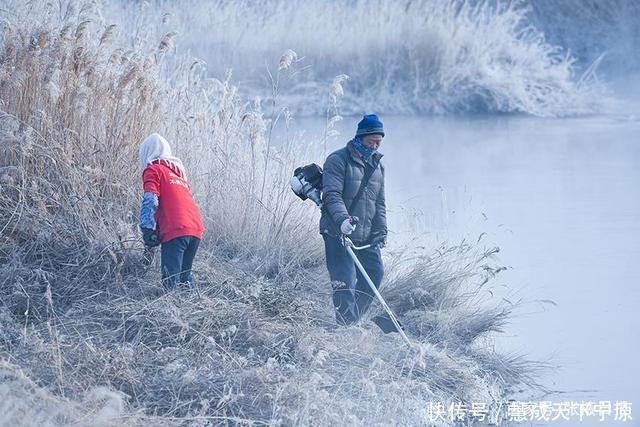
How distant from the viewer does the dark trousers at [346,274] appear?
637 cm

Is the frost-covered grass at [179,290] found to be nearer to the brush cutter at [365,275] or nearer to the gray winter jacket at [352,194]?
the brush cutter at [365,275]

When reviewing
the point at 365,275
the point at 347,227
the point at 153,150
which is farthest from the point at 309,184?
the point at 153,150

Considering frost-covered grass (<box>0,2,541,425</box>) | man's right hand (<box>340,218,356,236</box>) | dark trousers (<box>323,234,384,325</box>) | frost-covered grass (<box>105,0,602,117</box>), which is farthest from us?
frost-covered grass (<box>105,0,602,117</box>)

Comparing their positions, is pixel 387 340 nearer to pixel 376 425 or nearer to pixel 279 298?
pixel 279 298

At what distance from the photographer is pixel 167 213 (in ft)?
20.3

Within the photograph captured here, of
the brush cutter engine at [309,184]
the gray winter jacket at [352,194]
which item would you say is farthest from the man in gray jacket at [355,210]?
the brush cutter engine at [309,184]

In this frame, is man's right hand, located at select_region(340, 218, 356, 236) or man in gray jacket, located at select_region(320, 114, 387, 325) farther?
man in gray jacket, located at select_region(320, 114, 387, 325)

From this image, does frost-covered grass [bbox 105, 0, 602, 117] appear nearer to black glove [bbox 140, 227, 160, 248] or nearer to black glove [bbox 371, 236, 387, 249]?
black glove [bbox 371, 236, 387, 249]

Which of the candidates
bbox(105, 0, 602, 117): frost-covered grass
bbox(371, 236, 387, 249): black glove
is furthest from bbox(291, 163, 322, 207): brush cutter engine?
bbox(105, 0, 602, 117): frost-covered grass

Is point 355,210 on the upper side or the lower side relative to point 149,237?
upper

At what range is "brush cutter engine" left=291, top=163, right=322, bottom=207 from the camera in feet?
20.9

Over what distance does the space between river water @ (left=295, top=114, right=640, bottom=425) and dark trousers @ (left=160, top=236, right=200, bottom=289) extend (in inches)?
82.6

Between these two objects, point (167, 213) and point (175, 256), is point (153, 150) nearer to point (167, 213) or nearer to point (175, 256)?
point (167, 213)

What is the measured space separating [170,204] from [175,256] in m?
0.30
